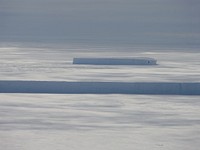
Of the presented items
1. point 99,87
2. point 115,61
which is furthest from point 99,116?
point 115,61

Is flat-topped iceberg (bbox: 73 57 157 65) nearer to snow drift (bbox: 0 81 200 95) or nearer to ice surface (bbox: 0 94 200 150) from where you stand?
snow drift (bbox: 0 81 200 95)

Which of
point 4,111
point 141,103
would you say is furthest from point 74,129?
point 141,103

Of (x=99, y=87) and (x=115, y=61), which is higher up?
(x=99, y=87)

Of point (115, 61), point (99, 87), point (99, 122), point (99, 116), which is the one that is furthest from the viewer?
point (115, 61)

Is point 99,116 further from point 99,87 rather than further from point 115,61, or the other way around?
point 115,61

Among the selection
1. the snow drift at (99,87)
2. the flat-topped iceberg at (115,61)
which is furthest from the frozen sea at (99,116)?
the flat-topped iceberg at (115,61)

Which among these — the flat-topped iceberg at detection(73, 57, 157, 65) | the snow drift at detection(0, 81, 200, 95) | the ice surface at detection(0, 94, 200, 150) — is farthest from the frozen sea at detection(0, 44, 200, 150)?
the flat-topped iceberg at detection(73, 57, 157, 65)

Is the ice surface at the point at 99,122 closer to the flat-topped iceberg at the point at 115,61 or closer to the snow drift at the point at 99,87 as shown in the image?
the snow drift at the point at 99,87
